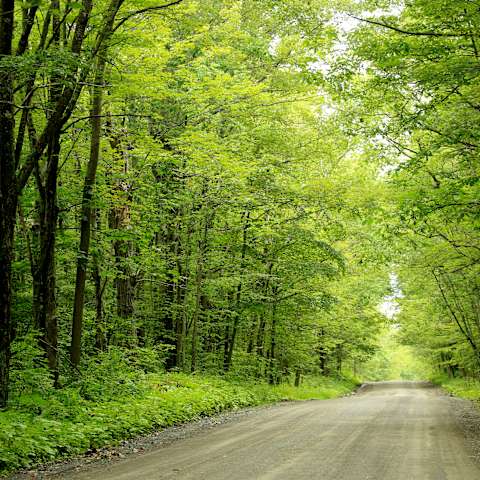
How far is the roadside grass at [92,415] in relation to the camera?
770cm

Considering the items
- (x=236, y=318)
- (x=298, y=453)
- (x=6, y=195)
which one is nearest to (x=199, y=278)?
(x=236, y=318)

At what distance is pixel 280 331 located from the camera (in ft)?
88.4

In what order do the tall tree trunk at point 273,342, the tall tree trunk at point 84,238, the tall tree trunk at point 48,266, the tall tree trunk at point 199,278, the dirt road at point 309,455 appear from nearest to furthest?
the dirt road at point 309,455, the tall tree trunk at point 48,266, the tall tree trunk at point 84,238, the tall tree trunk at point 199,278, the tall tree trunk at point 273,342

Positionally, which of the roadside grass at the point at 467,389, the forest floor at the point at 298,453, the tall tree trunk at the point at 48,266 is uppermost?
the tall tree trunk at the point at 48,266

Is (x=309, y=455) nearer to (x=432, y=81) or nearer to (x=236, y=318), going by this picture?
(x=432, y=81)

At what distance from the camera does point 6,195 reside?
901cm

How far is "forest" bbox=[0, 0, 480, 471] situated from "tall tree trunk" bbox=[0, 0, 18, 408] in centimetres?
3

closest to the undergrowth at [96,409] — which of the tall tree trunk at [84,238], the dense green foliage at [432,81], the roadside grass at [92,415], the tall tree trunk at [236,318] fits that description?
the roadside grass at [92,415]

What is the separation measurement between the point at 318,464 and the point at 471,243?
10.2m

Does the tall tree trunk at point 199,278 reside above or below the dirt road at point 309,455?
above

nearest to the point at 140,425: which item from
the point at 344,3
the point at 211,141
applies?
the point at 211,141

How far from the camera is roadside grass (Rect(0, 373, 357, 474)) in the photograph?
770cm

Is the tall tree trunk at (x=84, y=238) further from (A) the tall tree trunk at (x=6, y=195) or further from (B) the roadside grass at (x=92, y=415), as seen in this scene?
(A) the tall tree trunk at (x=6, y=195)

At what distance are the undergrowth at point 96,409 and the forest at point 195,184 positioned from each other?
49mm
